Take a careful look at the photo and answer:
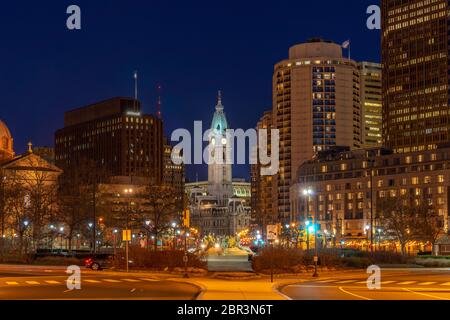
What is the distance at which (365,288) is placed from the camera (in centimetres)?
4519

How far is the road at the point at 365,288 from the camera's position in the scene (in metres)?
38.8

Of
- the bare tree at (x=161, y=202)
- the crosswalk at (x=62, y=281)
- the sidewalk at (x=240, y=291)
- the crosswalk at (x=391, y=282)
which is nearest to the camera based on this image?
the sidewalk at (x=240, y=291)

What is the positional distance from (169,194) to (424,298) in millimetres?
68313

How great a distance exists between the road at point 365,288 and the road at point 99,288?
608cm

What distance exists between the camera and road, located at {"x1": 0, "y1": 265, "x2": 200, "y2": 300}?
38562 mm

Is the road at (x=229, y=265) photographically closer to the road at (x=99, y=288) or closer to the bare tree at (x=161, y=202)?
the road at (x=99, y=288)

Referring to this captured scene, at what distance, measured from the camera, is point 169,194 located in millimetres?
103750

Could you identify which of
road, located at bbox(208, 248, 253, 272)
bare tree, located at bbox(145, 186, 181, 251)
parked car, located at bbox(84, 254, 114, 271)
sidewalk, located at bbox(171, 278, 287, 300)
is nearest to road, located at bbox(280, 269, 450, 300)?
sidewalk, located at bbox(171, 278, 287, 300)

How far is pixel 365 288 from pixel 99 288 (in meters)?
14.8

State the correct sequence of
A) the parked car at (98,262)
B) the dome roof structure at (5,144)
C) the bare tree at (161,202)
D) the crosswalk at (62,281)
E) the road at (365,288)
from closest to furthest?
the road at (365,288)
the crosswalk at (62,281)
the parked car at (98,262)
the bare tree at (161,202)
the dome roof structure at (5,144)

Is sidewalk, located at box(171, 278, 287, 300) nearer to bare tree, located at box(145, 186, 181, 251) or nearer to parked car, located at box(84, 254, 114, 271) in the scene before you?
parked car, located at box(84, 254, 114, 271)

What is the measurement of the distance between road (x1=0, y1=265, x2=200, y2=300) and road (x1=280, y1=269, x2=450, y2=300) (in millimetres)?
6077

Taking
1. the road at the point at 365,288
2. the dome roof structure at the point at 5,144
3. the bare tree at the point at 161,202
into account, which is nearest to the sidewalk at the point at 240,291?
the road at the point at 365,288

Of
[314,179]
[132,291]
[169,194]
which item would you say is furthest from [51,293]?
[314,179]
